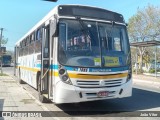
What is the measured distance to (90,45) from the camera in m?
9.94

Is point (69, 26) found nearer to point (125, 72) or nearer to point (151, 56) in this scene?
point (125, 72)

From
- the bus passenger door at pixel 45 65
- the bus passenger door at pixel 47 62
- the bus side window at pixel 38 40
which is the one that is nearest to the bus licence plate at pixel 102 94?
the bus passenger door at pixel 47 62

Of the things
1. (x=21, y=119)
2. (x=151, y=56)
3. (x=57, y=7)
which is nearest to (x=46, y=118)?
(x=21, y=119)

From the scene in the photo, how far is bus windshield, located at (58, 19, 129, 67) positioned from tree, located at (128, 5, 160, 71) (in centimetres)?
3695

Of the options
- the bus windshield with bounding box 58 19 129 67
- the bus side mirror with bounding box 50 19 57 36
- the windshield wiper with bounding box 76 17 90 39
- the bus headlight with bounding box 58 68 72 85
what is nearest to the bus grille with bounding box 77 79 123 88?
the bus headlight with bounding box 58 68 72 85

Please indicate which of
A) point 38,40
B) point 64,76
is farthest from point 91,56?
point 38,40

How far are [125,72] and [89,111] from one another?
5.74 ft

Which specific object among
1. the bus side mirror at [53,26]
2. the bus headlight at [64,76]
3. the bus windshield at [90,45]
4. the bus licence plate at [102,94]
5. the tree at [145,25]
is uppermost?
the tree at [145,25]

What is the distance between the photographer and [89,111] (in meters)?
10.5

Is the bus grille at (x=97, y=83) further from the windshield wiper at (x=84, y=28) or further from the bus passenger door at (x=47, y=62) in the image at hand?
the windshield wiper at (x=84, y=28)

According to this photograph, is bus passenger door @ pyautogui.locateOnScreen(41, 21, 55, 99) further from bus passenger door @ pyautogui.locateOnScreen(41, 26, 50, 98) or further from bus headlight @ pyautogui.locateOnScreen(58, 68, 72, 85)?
bus headlight @ pyautogui.locateOnScreen(58, 68, 72, 85)

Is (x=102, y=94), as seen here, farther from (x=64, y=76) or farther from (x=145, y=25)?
(x=145, y=25)

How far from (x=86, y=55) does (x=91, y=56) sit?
0.53ft

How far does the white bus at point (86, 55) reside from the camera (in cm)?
952
